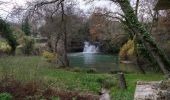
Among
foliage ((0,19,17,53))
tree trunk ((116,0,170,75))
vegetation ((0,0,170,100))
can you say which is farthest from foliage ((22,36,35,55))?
tree trunk ((116,0,170,75))

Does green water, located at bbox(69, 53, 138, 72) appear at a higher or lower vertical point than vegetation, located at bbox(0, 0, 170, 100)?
lower

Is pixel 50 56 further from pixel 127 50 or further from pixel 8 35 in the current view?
pixel 127 50

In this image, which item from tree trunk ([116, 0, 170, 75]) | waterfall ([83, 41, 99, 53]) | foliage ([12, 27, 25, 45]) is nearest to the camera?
→ tree trunk ([116, 0, 170, 75])

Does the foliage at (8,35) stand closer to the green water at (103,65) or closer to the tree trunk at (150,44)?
the green water at (103,65)

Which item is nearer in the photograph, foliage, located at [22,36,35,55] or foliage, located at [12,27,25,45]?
foliage, located at [22,36,35,55]

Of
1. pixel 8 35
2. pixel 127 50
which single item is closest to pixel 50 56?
pixel 8 35

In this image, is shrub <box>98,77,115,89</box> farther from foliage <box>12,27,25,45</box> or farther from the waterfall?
the waterfall

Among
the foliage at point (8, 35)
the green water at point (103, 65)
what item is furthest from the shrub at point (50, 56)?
the foliage at point (8, 35)

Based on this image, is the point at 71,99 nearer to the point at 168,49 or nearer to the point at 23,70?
the point at 23,70

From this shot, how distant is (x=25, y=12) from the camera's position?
72.1 ft

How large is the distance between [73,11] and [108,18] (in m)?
4.19

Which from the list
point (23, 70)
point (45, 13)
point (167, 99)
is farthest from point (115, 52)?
point (167, 99)

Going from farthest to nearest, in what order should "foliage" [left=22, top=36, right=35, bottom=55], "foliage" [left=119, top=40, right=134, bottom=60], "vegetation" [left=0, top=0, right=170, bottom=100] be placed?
"foliage" [left=22, top=36, right=35, bottom=55] → "foliage" [left=119, top=40, right=134, bottom=60] → "vegetation" [left=0, top=0, right=170, bottom=100]

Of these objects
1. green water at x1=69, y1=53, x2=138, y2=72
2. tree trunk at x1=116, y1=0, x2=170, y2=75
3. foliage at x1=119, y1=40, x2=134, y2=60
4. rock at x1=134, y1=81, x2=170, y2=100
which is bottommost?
green water at x1=69, y1=53, x2=138, y2=72
